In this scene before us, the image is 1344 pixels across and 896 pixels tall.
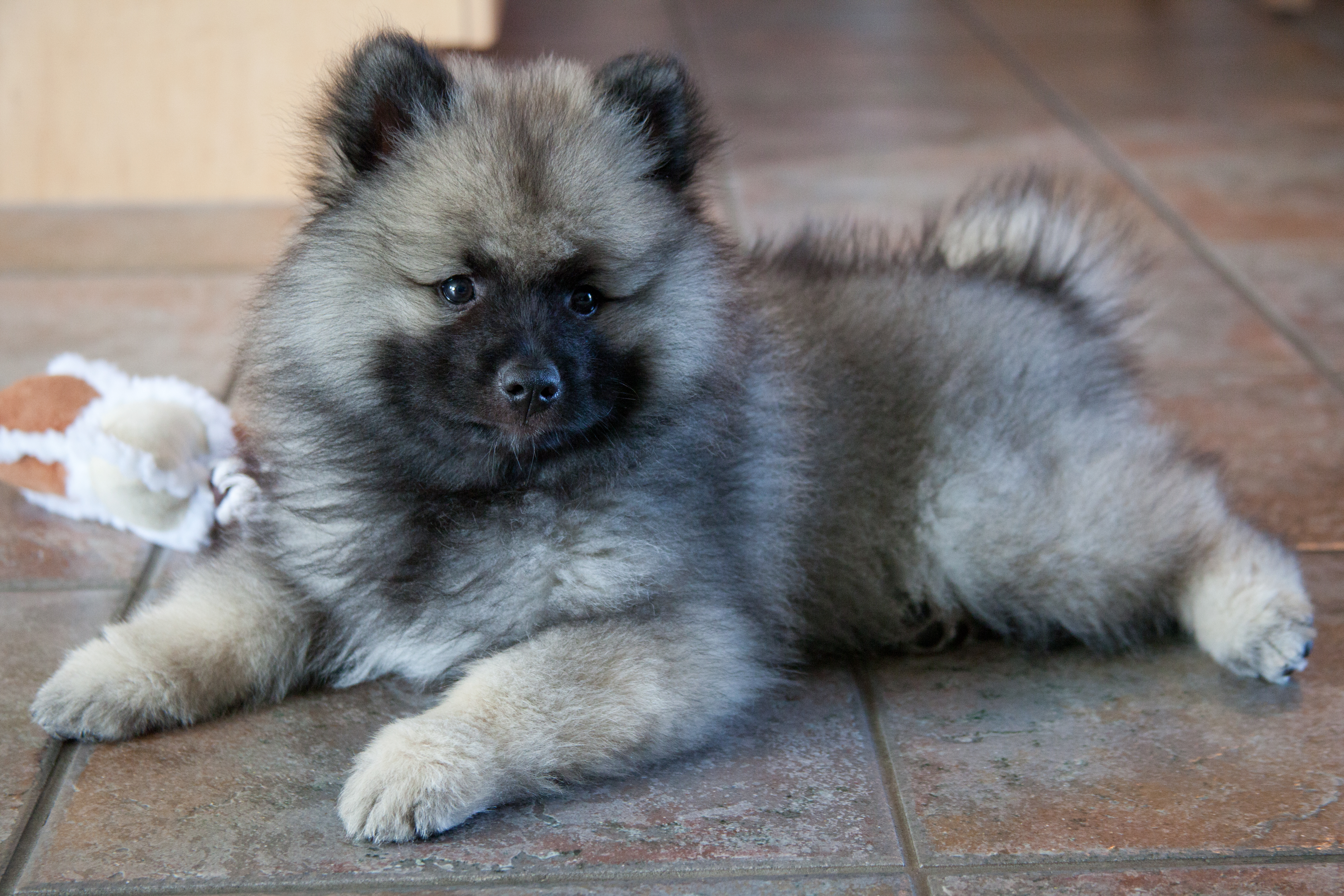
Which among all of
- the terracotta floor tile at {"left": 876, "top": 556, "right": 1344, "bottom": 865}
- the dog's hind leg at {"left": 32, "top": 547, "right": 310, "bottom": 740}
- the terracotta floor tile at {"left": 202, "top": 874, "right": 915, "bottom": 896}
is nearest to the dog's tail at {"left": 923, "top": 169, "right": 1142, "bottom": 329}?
the terracotta floor tile at {"left": 876, "top": 556, "right": 1344, "bottom": 865}

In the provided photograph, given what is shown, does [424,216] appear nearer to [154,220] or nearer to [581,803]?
[581,803]

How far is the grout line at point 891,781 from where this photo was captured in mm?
1668

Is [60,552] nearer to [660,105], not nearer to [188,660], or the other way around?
[188,660]

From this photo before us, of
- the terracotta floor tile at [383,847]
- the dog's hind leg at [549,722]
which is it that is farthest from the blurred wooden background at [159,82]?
the dog's hind leg at [549,722]

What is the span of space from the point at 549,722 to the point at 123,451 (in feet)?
3.39

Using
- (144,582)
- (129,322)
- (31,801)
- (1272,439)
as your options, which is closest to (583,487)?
(31,801)

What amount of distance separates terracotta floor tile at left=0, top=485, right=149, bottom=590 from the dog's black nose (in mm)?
1013

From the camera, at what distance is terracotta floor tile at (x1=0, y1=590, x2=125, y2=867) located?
1.77m

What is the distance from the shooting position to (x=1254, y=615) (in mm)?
2102

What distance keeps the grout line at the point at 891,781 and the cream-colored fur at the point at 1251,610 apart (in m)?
0.55

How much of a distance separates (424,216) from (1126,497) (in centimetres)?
121

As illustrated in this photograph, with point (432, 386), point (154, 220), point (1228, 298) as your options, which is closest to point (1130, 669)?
point (432, 386)

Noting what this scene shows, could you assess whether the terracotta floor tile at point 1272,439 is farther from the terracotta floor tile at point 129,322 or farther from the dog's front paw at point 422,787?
the terracotta floor tile at point 129,322

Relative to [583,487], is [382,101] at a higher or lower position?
higher
